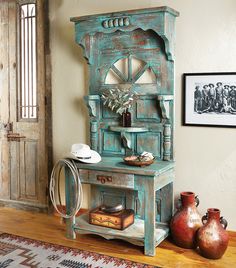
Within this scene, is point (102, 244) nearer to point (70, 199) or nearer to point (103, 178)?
point (70, 199)

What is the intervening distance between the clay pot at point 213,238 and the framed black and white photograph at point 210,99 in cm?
89

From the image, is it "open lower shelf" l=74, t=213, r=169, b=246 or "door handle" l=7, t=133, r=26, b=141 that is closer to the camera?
"open lower shelf" l=74, t=213, r=169, b=246

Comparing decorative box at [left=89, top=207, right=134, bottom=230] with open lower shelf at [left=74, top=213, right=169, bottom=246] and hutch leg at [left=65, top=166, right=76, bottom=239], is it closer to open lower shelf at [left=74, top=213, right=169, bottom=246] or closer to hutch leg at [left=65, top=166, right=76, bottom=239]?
open lower shelf at [left=74, top=213, right=169, bottom=246]

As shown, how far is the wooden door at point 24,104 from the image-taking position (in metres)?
4.72

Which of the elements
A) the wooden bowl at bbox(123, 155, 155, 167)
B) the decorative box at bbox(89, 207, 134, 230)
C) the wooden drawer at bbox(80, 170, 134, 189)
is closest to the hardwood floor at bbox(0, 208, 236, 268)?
the decorative box at bbox(89, 207, 134, 230)

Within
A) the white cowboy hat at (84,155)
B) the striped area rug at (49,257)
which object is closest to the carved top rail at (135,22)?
the white cowboy hat at (84,155)

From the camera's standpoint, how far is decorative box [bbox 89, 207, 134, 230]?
3.76 m

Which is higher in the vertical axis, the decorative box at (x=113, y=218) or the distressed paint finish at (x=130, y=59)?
the distressed paint finish at (x=130, y=59)

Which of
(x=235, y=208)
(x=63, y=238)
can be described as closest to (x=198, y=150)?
(x=235, y=208)

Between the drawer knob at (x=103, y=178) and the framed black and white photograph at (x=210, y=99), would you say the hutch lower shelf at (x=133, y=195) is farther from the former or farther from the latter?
the framed black and white photograph at (x=210, y=99)

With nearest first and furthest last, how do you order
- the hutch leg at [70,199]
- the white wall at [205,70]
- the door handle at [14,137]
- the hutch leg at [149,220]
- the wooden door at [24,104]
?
1. the hutch leg at [149,220]
2. the white wall at [205,70]
3. the hutch leg at [70,199]
4. the wooden door at [24,104]
5. the door handle at [14,137]

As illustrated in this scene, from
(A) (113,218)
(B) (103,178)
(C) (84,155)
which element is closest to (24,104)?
(C) (84,155)

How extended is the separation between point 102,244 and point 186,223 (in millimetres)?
830

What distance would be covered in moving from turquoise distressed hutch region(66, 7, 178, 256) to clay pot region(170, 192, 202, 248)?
0.50ft
